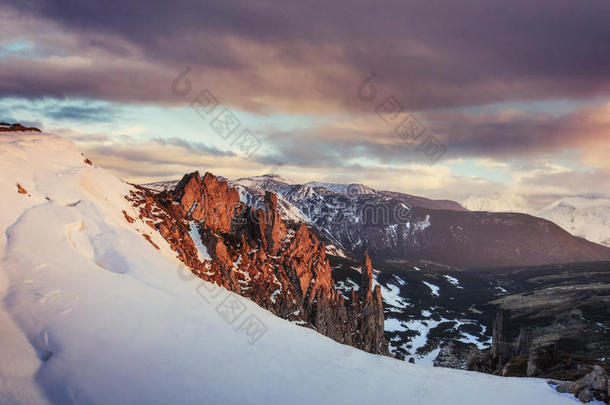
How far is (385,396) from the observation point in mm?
22859

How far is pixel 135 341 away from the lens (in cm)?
2183

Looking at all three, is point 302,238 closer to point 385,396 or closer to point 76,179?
point 76,179

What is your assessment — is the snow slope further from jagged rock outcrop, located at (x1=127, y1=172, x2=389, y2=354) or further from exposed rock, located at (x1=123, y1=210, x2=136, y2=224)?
jagged rock outcrop, located at (x1=127, y1=172, x2=389, y2=354)

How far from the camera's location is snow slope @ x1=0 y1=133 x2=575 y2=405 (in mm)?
18688

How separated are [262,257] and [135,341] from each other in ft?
238

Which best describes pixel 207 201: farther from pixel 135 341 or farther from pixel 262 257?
pixel 135 341

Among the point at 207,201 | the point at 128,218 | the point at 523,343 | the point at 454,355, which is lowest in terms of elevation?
the point at 454,355

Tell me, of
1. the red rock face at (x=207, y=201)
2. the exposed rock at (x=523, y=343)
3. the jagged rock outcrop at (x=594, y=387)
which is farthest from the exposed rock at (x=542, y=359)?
the red rock face at (x=207, y=201)

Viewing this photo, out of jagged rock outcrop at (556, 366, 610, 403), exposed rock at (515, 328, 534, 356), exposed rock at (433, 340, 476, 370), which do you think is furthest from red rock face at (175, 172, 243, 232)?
exposed rock at (433, 340, 476, 370)

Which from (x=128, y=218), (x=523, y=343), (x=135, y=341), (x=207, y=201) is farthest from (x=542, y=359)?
(x=207, y=201)

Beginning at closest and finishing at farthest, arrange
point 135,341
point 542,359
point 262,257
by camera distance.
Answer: point 135,341 → point 542,359 → point 262,257

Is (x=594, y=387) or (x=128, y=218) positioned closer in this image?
(x=594, y=387)

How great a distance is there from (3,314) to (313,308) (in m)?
85.5

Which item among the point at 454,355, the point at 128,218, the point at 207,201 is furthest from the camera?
the point at 454,355
